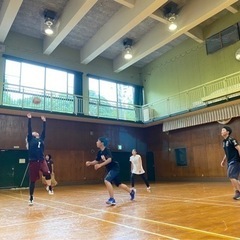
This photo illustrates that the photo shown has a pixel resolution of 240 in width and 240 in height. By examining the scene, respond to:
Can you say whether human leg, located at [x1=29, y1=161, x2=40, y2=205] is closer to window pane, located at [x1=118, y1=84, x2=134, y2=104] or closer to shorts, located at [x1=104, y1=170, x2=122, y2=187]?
shorts, located at [x1=104, y1=170, x2=122, y2=187]

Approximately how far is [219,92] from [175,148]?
427cm

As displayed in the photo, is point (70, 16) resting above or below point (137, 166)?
above

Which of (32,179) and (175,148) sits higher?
(175,148)

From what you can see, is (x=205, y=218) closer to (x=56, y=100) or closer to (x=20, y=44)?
(x=56, y=100)

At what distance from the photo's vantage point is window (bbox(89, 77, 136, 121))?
1411cm

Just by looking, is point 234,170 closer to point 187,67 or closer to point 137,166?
point 137,166

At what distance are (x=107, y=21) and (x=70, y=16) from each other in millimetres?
2460

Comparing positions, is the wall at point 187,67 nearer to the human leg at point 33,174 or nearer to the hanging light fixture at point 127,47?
the hanging light fixture at point 127,47

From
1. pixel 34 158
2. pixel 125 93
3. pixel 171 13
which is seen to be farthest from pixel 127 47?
pixel 34 158

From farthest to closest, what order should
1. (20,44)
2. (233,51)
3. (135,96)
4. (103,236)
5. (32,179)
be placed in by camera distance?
(135,96), (20,44), (233,51), (32,179), (103,236)

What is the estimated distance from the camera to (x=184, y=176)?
13.8m

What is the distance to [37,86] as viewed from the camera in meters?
13.2

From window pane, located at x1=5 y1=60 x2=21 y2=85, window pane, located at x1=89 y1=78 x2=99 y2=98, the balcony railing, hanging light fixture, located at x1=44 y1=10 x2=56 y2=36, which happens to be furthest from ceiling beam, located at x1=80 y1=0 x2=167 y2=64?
window pane, located at x1=5 y1=60 x2=21 y2=85

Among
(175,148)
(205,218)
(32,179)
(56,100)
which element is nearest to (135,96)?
(175,148)
